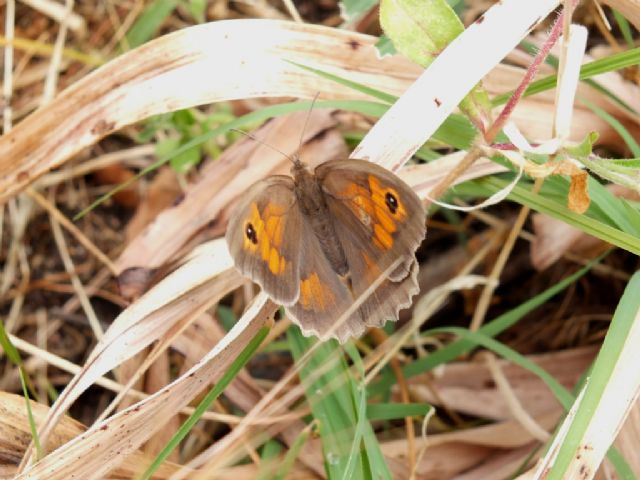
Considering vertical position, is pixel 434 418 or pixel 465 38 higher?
pixel 465 38

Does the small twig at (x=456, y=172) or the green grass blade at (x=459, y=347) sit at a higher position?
the small twig at (x=456, y=172)

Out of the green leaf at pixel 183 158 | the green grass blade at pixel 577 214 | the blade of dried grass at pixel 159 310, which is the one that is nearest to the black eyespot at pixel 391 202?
the green grass blade at pixel 577 214

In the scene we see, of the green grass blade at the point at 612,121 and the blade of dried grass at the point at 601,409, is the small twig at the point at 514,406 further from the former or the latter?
the green grass blade at the point at 612,121

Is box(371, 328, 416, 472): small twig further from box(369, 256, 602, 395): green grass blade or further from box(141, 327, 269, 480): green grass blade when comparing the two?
box(141, 327, 269, 480): green grass blade

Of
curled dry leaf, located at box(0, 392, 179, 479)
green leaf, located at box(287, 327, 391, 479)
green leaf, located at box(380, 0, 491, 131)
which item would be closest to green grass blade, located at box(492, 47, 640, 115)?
green leaf, located at box(380, 0, 491, 131)

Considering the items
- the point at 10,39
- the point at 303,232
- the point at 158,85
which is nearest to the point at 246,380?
the point at 303,232

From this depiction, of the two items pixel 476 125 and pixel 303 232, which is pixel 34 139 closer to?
pixel 303 232
